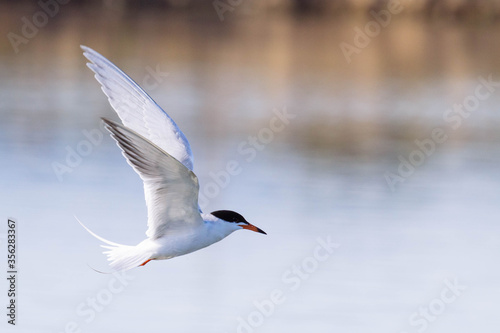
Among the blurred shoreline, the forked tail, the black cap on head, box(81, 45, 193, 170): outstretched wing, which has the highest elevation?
the blurred shoreline

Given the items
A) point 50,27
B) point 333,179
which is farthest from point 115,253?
point 50,27

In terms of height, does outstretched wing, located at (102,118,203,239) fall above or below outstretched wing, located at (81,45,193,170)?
below

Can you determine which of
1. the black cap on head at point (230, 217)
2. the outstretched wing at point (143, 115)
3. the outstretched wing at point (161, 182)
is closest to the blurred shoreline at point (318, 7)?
the outstretched wing at point (143, 115)

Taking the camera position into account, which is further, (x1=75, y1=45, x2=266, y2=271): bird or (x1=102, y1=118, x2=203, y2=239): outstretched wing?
(x1=75, y1=45, x2=266, y2=271): bird

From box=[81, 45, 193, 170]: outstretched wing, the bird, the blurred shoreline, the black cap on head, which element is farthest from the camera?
the blurred shoreline

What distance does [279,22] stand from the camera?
80.2 feet

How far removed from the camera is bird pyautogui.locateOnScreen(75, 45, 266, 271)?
4.88 meters

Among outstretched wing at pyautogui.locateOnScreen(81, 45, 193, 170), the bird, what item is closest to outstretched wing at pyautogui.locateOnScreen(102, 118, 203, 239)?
the bird

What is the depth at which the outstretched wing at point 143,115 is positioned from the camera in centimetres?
566

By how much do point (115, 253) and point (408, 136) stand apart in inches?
335

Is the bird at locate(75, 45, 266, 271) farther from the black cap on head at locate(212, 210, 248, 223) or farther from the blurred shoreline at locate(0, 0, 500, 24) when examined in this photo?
the blurred shoreline at locate(0, 0, 500, 24)

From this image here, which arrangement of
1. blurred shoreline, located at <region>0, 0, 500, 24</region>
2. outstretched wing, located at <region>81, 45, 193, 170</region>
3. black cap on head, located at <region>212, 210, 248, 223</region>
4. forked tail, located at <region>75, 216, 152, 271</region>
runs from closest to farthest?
forked tail, located at <region>75, 216, 152, 271</region> < black cap on head, located at <region>212, 210, 248, 223</region> < outstretched wing, located at <region>81, 45, 193, 170</region> < blurred shoreline, located at <region>0, 0, 500, 24</region>

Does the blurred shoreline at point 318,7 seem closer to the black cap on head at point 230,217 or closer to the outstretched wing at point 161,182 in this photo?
the black cap on head at point 230,217

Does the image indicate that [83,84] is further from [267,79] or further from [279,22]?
[279,22]
